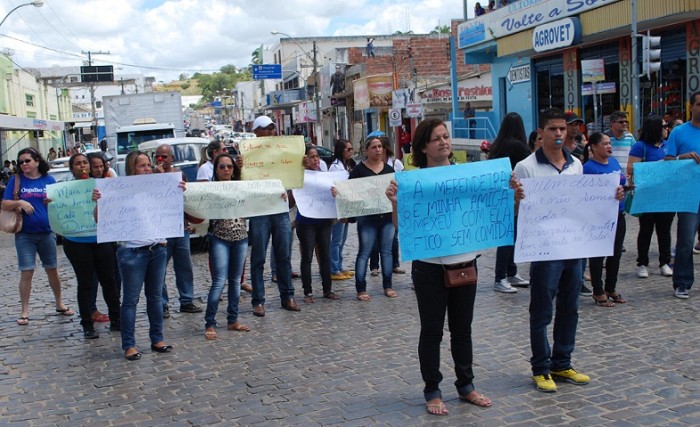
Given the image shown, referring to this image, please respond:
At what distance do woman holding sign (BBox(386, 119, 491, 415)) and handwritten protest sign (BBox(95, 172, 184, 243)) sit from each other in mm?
2755

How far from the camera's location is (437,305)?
511cm

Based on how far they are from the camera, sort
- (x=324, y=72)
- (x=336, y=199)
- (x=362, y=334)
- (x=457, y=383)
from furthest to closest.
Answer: (x=324, y=72)
(x=336, y=199)
(x=362, y=334)
(x=457, y=383)

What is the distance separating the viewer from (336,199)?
8.92 m

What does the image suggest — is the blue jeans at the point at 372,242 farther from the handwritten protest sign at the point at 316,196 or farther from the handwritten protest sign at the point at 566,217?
the handwritten protest sign at the point at 566,217

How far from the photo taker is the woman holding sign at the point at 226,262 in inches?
302

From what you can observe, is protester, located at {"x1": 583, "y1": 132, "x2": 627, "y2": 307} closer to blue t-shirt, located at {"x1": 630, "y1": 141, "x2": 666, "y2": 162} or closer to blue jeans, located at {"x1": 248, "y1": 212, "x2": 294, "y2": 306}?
blue t-shirt, located at {"x1": 630, "y1": 141, "x2": 666, "y2": 162}

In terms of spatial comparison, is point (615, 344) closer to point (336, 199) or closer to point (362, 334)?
point (362, 334)

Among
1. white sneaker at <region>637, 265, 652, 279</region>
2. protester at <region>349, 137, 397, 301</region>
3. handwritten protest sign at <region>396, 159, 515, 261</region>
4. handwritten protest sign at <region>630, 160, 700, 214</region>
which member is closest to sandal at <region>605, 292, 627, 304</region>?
handwritten protest sign at <region>630, 160, 700, 214</region>

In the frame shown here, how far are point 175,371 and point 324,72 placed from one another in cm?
5359

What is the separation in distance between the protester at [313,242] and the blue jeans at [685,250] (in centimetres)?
384

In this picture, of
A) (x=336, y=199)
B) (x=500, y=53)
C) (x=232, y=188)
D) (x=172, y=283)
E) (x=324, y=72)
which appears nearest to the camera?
(x=232, y=188)

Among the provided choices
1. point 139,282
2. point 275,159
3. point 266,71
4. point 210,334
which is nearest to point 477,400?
point 210,334

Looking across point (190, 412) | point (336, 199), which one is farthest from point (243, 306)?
point (190, 412)

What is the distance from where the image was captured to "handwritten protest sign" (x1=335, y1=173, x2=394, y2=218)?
8.90m
